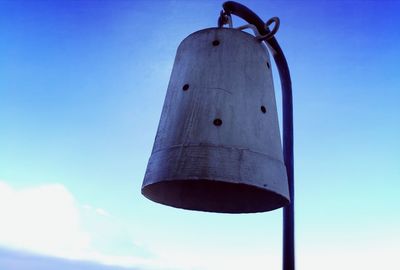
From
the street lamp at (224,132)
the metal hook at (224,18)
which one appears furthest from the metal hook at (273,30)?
the metal hook at (224,18)

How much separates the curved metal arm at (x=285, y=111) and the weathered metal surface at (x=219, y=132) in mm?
500

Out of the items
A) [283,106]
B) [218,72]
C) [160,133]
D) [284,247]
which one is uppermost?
[283,106]

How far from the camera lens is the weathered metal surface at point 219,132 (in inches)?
126

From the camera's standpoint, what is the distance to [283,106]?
4988 millimetres

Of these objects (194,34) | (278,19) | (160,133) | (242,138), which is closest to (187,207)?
(160,133)

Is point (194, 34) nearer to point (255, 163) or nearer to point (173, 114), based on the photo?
point (173, 114)

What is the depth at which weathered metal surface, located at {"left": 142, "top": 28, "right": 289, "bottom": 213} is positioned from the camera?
320 cm

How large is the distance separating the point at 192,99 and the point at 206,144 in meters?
0.53

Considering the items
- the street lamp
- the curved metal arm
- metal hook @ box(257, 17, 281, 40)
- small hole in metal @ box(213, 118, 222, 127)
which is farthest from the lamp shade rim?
metal hook @ box(257, 17, 281, 40)

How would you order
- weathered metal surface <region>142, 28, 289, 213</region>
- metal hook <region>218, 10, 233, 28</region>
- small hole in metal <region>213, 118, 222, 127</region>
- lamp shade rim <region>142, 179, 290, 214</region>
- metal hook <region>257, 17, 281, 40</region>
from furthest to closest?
1. metal hook <region>218, 10, 233, 28</region>
2. metal hook <region>257, 17, 281, 40</region>
3. lamp shade rim <region>142, 179, 290, 214</region>
4. small hole in metal <region>213, 118, 222, 127</region>
5. weathered metal surface <region>142, 28, 289, 213</region>

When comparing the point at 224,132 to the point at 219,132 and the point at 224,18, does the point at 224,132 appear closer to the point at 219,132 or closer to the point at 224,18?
the point at 219,132

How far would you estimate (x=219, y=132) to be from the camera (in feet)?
10.8

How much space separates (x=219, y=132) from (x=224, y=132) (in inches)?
1.7

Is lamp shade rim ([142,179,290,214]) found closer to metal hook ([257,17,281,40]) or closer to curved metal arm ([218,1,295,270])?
curved metal arm ([218,1,295,270])
